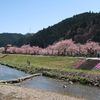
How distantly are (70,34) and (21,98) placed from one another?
6030 inches

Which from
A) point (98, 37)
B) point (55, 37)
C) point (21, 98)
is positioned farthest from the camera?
point (55, 37)

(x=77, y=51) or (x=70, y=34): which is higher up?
(x=70, y=34)

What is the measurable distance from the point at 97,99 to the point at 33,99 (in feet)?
23.3

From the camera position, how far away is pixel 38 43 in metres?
197

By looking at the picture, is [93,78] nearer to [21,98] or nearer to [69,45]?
[21,98]

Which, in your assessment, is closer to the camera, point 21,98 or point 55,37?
point 21,98

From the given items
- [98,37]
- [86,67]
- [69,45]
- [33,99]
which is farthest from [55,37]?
[33,99]

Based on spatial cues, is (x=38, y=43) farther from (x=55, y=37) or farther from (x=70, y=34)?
(x=70, y=34)

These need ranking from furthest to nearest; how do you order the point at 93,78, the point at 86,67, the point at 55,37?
1. the point at 55,37
2. the point at 86,67
3. the point at 93,78

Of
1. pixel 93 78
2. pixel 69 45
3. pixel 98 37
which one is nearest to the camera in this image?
pixel 93 78

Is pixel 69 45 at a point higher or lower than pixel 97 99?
higher

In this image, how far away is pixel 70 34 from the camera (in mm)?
164250

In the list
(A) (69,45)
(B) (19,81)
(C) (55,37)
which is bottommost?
(B) (19,81)

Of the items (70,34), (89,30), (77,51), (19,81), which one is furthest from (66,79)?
(70,34)
